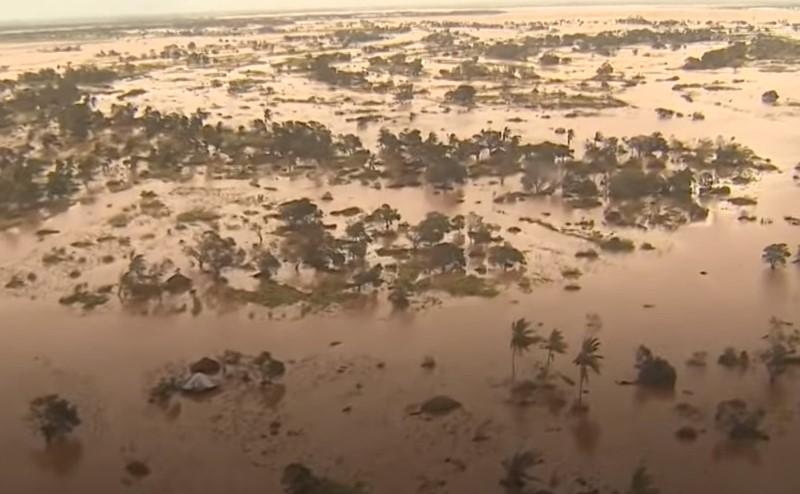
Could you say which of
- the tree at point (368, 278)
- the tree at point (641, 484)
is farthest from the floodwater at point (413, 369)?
the tree at point (368, 278)

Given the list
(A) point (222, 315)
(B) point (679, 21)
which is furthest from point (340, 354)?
(B) point (679, 21)

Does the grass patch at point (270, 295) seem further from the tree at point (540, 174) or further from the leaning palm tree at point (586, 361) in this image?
the tree at point (540, 174)

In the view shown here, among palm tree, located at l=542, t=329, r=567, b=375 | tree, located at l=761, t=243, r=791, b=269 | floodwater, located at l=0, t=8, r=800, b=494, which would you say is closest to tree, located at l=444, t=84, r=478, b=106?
floodwater, located at l=0, t=8, r=800, b=494

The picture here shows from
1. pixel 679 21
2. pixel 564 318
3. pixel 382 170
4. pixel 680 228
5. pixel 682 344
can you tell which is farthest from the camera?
pixel 679 21

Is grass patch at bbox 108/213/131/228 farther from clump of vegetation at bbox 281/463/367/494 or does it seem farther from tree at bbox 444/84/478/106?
tree at bbox 444/84/478/106

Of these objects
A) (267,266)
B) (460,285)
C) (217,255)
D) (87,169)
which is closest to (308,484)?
(460,285)

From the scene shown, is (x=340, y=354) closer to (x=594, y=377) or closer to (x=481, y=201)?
(x=594, y=377)

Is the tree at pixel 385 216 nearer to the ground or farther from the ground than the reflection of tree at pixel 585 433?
farther from the ground

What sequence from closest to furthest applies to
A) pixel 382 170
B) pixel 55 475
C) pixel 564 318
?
1. pixel 55 475
2. pixel 564 318
3. pixel 382 170
